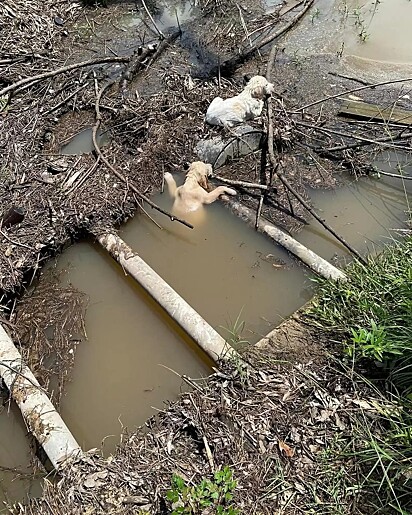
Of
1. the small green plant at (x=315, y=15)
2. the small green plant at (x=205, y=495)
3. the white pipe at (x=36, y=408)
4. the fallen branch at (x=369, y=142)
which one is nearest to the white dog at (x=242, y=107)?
the fallen branch at (x=369, y=142)

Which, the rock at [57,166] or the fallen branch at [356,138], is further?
the rock at [57,166]

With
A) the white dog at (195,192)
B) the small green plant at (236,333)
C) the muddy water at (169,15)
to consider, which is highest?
the muddy water at (169,15)

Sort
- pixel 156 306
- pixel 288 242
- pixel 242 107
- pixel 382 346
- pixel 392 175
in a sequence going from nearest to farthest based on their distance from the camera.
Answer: pixel 382 346 → pixel 156 306 → pixel 288 242 → pixel 392 175 → pixel 242 107

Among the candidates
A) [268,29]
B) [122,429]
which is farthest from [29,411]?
[268,29]

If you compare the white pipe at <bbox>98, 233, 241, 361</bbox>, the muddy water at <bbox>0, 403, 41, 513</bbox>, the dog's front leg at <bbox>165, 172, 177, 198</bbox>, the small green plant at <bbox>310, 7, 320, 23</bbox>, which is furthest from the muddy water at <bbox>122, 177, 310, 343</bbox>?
the small green plant at <bbox>310, 7, 320, 23</bbox>

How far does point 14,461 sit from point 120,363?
3.41 ft

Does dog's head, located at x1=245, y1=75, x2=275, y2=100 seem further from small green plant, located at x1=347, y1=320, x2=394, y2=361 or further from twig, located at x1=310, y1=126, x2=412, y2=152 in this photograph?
small green plant, located at x1=347, y1=320, x2=394, y2=361

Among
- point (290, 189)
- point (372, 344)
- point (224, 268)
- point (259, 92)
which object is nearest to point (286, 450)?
point (372, 344)

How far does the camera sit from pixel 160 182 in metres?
5.09

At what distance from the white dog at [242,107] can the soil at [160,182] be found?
0.16 m

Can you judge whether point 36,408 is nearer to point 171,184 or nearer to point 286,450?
point 286,450

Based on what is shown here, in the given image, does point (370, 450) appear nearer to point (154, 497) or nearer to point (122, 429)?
point (154, 497)

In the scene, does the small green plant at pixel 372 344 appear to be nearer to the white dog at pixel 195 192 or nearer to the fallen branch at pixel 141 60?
the white dog at pixel 195 192

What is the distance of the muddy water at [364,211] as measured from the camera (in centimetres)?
440
